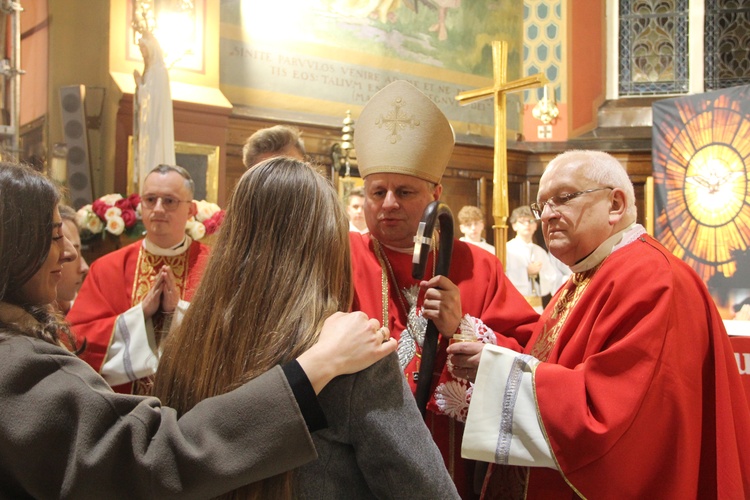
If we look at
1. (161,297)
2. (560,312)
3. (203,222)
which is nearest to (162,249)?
(161,297)

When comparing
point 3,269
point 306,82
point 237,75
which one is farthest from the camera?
point 306,82

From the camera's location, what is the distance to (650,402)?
6.12 feet

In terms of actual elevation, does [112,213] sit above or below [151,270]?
above

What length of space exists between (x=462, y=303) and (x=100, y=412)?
159 cm

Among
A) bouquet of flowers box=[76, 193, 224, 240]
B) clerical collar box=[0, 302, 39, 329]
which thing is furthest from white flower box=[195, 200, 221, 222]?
clerical collar box=[0, 302, 39, 329]

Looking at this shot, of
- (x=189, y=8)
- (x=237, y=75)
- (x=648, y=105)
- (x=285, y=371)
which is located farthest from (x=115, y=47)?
(x=648, y=105)

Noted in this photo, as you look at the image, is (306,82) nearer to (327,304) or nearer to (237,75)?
(237,75)

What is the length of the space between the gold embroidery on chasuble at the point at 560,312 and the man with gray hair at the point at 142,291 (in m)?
1.26

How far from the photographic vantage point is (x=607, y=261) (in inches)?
84.4

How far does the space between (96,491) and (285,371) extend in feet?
1.09

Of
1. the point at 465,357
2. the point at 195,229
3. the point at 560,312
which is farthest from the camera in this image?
the point at 195,229

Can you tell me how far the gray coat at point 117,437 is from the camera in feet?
3.47

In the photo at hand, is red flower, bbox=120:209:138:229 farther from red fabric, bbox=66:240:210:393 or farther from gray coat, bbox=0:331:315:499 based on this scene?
gray coat, bbox=0:331:315:499

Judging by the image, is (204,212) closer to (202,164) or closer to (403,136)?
(403,136)
